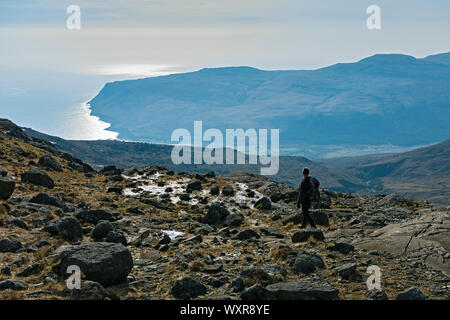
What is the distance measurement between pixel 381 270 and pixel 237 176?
40.3 m

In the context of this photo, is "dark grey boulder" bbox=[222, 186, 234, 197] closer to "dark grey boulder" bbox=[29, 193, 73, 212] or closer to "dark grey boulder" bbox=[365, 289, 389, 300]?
"dark grey boulder" bbox=[29, 193, 73, 212]

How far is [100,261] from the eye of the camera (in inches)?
541

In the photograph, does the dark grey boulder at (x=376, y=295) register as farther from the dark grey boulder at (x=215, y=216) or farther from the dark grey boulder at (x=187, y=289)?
the dark grey boulder at (x=215, y=216)

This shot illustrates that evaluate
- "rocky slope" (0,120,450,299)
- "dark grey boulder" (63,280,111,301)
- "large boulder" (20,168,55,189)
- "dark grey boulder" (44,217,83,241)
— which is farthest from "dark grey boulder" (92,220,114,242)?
"large boulder" (20,168,55,189)

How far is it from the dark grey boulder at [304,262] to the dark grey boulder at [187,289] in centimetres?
360

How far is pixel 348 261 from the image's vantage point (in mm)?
17125

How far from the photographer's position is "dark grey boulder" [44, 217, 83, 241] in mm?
18875

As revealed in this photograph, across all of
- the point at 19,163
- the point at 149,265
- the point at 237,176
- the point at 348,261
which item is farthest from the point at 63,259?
the point at 237,176

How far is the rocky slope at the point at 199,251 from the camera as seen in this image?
13.6 m

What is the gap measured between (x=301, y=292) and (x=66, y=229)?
10776 mm

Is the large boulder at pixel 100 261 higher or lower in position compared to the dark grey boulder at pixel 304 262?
higher

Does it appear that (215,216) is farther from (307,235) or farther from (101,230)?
(101,230)

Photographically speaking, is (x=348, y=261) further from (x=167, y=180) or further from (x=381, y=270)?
(x=167, y=180)

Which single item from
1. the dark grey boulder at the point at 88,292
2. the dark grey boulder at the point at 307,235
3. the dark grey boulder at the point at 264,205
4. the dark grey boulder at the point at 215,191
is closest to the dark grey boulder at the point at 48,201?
the dark grey boulder at the point at 307,235
